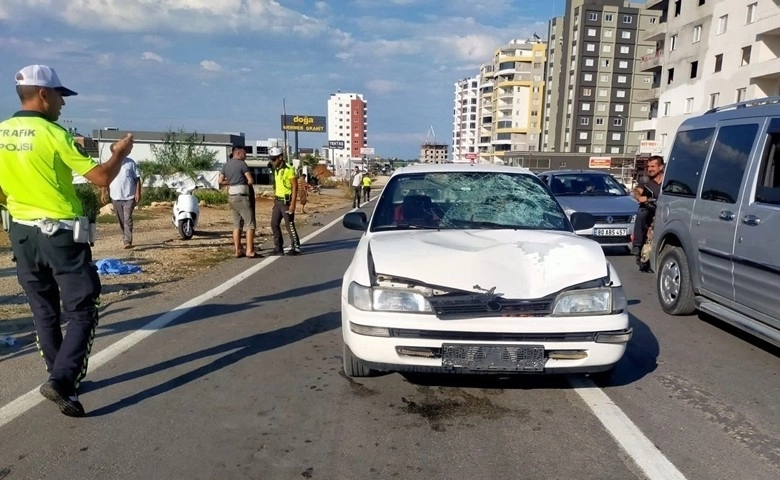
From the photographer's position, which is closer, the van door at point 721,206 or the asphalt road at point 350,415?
the asphalt road at point 350,415

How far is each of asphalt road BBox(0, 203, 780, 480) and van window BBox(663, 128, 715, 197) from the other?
5.20 ft

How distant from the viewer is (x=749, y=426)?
11.6ft

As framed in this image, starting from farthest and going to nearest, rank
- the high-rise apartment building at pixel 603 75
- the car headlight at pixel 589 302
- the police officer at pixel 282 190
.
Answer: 1. the high-rise apartment building at pixel 603 75
2. the police officer at pixel 282 190
3. the car headlight at pixel 589 302

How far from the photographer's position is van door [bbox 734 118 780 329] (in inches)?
174

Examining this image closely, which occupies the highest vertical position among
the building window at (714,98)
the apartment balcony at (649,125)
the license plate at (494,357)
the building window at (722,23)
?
the building window at (722,23)

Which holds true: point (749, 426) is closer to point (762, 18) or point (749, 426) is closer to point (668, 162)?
point (668, 162)

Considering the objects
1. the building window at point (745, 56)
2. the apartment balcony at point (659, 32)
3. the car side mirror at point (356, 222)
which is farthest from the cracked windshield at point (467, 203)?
the apartment balcony at point (659, 32)

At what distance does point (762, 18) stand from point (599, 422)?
128 feet

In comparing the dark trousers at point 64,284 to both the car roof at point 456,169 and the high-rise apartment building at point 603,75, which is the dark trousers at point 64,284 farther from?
the high-rise apartment building at point 603,75

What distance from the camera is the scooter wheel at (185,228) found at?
12.2m

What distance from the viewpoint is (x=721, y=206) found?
17.1 feet

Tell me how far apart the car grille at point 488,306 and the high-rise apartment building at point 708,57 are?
35.3 metres

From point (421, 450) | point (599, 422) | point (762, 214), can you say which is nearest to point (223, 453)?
point (421, 450)

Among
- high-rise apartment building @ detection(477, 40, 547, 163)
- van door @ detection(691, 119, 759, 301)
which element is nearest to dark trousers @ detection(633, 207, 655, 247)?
van door @ detection(691, 119, 759, 301)
